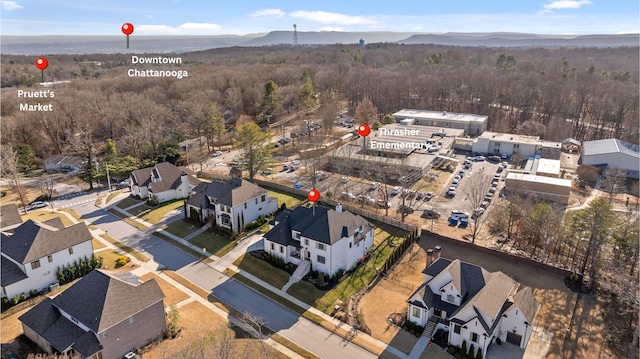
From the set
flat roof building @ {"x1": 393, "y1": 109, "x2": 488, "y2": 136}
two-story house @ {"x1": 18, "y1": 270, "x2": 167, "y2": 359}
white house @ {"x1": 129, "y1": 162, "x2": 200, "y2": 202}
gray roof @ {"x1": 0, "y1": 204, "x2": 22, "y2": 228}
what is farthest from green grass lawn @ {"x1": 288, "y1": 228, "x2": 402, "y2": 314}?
flat roof building @ {"x1": 393, "y1": 109, "x2": 488, "y2": 136}

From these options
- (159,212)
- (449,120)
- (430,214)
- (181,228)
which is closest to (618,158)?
(449,120)

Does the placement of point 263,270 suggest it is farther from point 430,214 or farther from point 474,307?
point 430,214

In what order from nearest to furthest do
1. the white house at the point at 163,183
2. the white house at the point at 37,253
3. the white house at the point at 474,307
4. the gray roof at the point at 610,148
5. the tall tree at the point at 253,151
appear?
the white house at the point at 474,307 < the white house at the point at 37,253 < the white house at the point at 163,183 < the tall tree at the point at 253,151 < the gray roof at the point at 610,148

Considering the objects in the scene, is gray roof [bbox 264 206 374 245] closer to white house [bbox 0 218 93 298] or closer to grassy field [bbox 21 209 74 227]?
white house [bbox 0 218 93 298]

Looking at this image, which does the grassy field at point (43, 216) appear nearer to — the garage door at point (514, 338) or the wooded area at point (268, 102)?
the wooded area at point (268, 102)

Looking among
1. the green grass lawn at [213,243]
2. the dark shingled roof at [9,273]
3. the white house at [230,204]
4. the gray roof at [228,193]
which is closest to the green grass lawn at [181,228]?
the white house at [230,204]

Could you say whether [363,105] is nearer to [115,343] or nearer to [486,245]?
[486,245]
